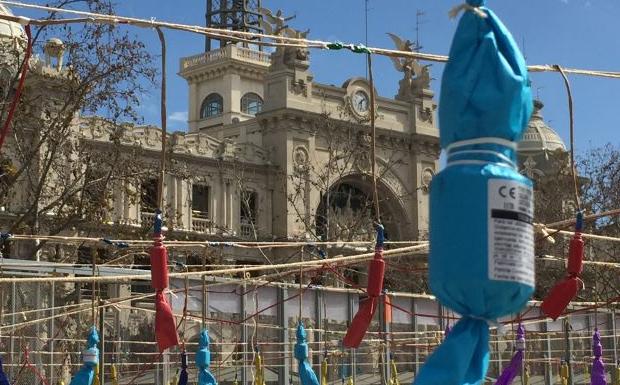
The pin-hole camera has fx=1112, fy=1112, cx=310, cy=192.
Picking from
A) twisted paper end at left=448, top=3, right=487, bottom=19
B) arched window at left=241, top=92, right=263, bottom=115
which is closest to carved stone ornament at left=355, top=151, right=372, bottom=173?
arched window at left=241, top=92, right=263, bottom=115

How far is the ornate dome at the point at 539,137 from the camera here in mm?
64750

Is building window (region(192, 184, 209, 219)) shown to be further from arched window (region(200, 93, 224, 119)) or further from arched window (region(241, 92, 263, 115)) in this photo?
arched window (region(241, 92, 263, 115))

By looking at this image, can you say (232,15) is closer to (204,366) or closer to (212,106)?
(212,106)

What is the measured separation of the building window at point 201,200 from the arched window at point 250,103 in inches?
638

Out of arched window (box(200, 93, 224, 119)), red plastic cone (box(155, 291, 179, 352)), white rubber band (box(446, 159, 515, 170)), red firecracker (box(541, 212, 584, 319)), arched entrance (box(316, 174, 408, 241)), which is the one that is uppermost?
arched window (box(200, 93, 224, 119))

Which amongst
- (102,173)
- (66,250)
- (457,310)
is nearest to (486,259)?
(457,310)

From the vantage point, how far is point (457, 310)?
4293 mm

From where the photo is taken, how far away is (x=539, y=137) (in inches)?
2613

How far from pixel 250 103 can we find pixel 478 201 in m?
61.8

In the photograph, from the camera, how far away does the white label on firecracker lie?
417cm

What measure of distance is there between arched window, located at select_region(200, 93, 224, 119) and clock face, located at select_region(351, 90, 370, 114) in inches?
505

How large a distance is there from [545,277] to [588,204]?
366cm

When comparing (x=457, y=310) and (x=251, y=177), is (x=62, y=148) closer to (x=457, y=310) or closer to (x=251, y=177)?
(x=251, y=177)

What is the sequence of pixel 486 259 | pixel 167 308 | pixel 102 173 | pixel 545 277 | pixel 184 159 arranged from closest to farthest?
pixel 486 259 < pixel 167 308 < pixel 102 173 < pixel 545 277 < pixel 184 159
